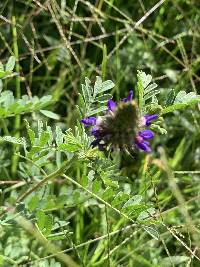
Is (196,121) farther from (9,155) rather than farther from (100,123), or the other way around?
(100,123)

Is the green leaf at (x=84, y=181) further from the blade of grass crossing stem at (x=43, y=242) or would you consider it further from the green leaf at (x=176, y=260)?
the green leaf at (x=176, y=260)

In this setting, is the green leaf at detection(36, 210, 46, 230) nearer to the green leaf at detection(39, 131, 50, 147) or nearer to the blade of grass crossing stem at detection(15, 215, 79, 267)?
the blade of grass crossing stem at detection(15, 215, 79, 267)

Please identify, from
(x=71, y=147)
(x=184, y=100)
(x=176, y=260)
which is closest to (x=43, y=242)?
(x=71, y=147)

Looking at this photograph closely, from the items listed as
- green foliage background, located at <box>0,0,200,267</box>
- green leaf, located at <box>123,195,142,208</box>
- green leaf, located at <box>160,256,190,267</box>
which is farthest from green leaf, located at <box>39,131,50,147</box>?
green leaf, located at <box>160,256,190,267</box>

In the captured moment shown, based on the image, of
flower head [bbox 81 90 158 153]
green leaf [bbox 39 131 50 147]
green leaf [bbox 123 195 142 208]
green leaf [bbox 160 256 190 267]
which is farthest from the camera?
green leaf [bbox 160 256 190 267]

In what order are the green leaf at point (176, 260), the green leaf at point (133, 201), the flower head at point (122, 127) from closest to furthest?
the flower head at point (122, 127), the green leaf at point (133, 201), the green leaf at point (176, 260)

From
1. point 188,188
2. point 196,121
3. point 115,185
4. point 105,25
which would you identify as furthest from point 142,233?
point 105,25

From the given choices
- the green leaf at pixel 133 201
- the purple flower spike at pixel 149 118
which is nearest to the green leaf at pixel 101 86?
the purple flower spike at pixel 149 118
